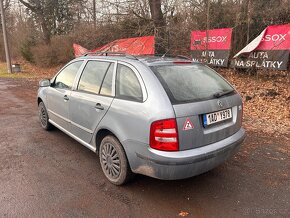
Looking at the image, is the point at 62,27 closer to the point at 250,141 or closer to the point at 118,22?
the point at 118,22

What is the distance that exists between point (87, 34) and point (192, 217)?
16043 mm

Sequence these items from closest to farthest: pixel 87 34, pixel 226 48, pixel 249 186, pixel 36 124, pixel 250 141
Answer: pixel 249 186 < pixel 250 141 < pixel 36 124 < pixel 226 48 < pixel 87 34

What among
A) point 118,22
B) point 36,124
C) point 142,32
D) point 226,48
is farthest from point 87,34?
point 36,124

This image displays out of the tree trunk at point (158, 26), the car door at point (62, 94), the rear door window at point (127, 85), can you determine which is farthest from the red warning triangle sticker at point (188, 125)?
the tree trunk at point (158, 26)

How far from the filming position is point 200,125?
2.87 m

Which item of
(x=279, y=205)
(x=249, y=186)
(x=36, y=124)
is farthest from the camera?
(x=36, y=124)

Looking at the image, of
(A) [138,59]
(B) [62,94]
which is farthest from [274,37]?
(B) [62,94]

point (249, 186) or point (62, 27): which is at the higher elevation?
point (62, 27)

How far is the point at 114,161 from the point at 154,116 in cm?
97

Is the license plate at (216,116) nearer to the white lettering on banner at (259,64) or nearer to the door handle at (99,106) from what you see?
the door handle at (99,106)

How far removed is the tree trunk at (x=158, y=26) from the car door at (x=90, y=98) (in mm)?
7772

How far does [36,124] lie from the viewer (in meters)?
5.89

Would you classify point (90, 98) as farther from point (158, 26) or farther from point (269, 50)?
point (158, 26)

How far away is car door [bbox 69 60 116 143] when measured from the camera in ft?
11.2
